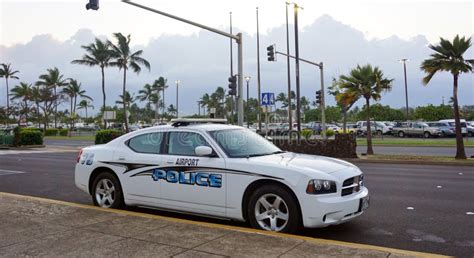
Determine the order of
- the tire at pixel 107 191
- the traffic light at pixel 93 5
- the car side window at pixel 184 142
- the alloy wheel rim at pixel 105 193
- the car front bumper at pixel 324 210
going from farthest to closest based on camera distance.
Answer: the traffic light at pixel 93 5 → the alloy wheel rim at pixel 105 193 → the tire at pixel 107 191 → the car side window at pixel 184 142 → the car front bumper at pixel 324 210

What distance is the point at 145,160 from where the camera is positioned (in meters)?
6.91

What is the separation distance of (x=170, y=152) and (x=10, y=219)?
236 centimetres

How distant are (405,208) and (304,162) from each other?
2.87 m

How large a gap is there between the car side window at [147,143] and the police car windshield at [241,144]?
2.99 feet

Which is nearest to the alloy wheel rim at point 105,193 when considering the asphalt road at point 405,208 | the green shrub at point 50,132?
the asphalt road at point 405,208

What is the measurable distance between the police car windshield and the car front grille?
1.31 m

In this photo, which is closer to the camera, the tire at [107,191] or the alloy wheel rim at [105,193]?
the tire at [107,191]

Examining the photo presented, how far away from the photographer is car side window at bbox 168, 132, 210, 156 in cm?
659

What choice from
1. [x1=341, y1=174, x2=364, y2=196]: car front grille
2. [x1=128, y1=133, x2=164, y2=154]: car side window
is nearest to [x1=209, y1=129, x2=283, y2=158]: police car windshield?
[x1=128, y1=133, x2=164, y2=154]: car side window

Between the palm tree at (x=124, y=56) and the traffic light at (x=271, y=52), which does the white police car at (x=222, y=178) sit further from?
the palm tree at (x=124, y=56)

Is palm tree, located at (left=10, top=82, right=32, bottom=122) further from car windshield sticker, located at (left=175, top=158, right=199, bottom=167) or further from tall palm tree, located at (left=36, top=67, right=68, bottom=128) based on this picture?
car windshield sticker, located at (left=175, top=158, right=199, bottom=167)

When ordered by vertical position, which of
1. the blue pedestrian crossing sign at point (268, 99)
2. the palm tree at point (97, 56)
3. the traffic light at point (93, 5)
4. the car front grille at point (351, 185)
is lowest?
the car front grille at point (351, 185)

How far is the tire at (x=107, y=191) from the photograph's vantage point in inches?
288

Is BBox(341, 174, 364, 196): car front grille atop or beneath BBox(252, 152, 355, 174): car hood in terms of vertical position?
beneath
